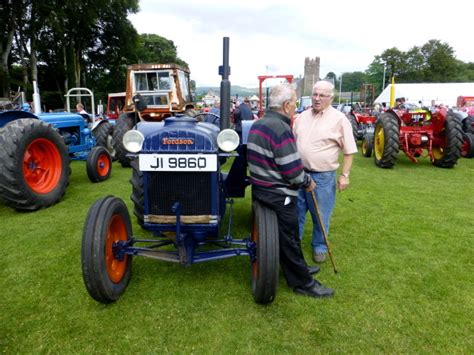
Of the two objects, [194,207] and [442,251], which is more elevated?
[194,207]

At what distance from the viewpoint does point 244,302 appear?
2.67 m

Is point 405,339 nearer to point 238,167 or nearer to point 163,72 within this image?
point 238,167

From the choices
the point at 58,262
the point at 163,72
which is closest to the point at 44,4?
the point at 163,72

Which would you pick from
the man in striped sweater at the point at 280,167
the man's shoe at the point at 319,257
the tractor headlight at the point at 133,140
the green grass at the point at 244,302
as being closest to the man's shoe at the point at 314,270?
the green grass at the point at 244,302

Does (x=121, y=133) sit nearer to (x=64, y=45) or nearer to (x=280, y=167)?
(x=280, y=167)

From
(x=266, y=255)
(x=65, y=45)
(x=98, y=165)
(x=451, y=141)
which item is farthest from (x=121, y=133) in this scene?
(x=65, y=45)

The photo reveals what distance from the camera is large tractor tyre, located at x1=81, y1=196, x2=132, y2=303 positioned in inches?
92.7

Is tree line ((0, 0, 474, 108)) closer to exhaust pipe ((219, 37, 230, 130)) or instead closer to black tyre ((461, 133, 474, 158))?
exhaust pipe ((219, 37, 230, 130))

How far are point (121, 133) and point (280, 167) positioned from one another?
5476 mm

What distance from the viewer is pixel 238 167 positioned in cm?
354

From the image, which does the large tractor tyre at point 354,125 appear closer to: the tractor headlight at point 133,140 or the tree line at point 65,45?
the tractor headlight at point 133,140

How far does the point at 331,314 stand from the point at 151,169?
1644 millimetres

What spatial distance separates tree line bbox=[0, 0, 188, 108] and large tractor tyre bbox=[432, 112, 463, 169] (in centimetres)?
1851

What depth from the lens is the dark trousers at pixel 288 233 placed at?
257 centimetres
